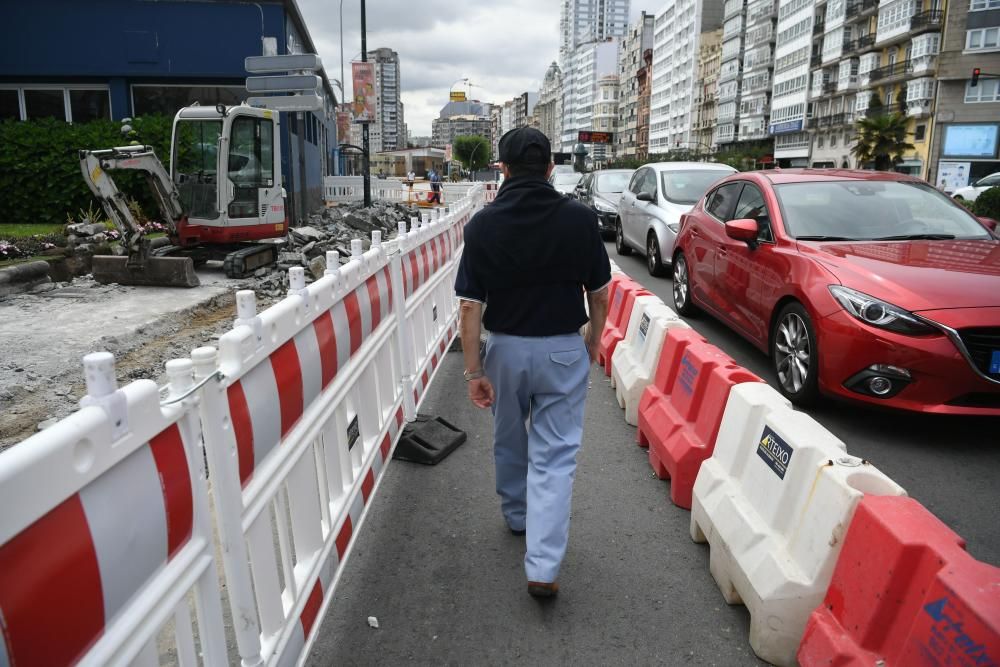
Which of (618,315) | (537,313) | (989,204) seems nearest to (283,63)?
(618,315)

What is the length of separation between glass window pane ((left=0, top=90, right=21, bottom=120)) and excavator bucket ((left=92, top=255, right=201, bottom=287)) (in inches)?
546

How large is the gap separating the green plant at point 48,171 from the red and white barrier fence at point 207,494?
18164mm

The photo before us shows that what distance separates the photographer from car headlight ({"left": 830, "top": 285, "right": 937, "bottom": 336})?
15.9 feet

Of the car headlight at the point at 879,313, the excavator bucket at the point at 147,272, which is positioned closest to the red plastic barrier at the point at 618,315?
the car headlight at the point at 879,313

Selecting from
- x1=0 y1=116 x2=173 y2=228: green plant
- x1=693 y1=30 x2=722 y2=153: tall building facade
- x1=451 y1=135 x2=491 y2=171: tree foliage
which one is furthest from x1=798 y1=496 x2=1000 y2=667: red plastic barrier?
x1=451 y1=135 x2=491 y2=171: tree foliage

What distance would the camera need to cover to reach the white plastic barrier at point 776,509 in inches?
109

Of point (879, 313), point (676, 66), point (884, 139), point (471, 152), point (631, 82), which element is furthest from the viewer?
point (471, 152)

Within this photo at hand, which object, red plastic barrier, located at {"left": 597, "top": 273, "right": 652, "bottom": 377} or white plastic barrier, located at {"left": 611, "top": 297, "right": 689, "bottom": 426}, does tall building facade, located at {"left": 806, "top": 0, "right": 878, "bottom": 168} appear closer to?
red plastic barrier, located at {"left": 597, "top": 273, "right": 652, "bottom": 377}

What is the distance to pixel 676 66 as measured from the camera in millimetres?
123312

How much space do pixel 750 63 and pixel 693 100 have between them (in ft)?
66.4

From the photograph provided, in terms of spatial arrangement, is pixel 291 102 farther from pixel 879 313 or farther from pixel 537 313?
pixel 537 313

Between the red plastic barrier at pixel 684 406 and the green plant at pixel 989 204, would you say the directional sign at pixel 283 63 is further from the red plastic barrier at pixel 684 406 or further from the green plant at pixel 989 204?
the green plant at pixel 989 204

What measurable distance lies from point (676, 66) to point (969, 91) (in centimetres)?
6818

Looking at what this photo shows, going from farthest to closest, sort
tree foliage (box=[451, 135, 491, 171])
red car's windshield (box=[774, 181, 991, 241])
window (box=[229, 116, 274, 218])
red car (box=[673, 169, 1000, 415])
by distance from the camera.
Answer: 1. tree foliage (box=[451, 135, 491, 171])
2. window (box=[229, 116, 274, 218])
3. red car's windshield (box=[774, 181, 991, 241])
4. red car (box=[673, 169, 1000, 415])
